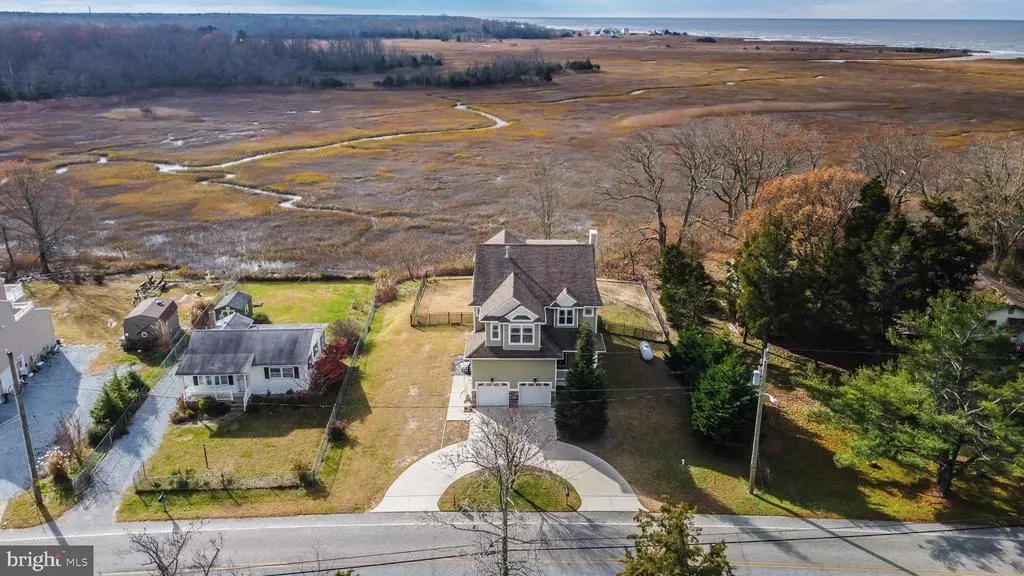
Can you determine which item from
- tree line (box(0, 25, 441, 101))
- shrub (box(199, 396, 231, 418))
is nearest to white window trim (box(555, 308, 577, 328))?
shrub (box(199, 396, 231, 418))

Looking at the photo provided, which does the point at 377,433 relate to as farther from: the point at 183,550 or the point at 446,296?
the point at 446,296

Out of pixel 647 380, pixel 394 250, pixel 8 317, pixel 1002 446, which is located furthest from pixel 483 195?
pixel 1002 446

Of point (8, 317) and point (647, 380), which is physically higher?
point (8, 317)

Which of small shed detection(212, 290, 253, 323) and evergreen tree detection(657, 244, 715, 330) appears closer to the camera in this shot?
small shed detection(212, 290, 253, 323)

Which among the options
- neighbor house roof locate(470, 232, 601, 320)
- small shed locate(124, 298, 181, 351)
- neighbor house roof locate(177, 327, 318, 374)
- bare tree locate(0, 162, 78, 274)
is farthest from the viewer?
bare tree locate(0, 162, 78, 274)

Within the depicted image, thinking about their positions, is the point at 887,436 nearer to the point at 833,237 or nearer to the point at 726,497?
the point at 726,497

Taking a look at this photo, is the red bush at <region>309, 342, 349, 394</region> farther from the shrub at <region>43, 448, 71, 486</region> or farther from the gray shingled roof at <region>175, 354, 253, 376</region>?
the shrub at <region>43, 448, 71, 486</region>
